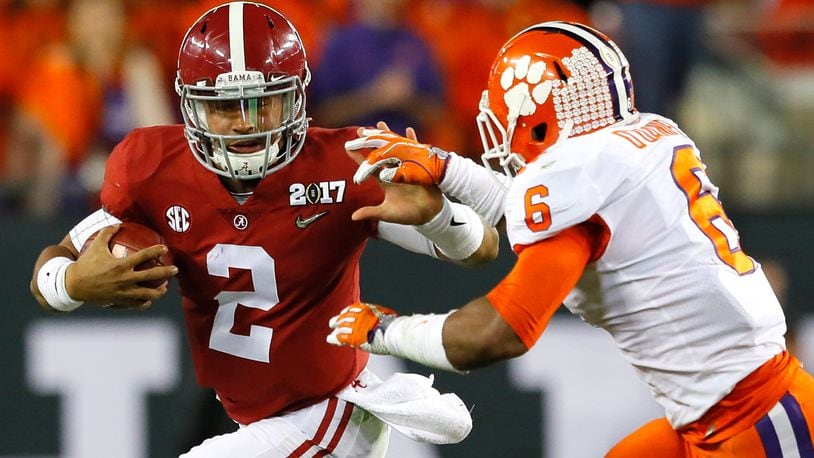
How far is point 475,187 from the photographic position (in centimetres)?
313

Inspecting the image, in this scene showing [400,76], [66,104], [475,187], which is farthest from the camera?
[400,76]

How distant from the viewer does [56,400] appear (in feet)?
17.4

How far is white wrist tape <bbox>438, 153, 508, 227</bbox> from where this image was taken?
10.1ft

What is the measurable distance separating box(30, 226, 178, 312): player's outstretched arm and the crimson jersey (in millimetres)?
187

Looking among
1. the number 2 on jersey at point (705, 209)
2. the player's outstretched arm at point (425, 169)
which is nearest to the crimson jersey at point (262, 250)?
the player's outstretched arm at point (425, 169)

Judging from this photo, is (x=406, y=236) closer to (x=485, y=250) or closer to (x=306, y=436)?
(x=485, y=250)

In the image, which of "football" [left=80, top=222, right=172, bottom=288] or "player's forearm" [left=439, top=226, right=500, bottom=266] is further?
"player's forearm" [left=439, top=226, right=500, bottom=266]

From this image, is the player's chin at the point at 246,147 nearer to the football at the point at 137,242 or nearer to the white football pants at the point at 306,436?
the football at the point at 137,242

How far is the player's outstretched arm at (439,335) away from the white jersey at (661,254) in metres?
0.21

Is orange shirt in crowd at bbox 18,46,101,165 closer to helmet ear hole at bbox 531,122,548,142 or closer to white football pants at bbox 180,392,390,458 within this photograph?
white football pants at bbox 180,392,390,458

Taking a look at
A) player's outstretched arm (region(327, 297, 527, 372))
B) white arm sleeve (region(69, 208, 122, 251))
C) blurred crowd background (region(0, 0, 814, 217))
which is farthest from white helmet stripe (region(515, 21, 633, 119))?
blurred crowd background (region(0, 0, 814, 217))

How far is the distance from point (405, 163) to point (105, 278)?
769mm

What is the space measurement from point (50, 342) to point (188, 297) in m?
2.14

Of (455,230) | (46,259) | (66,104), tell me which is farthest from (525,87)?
(66,104)
